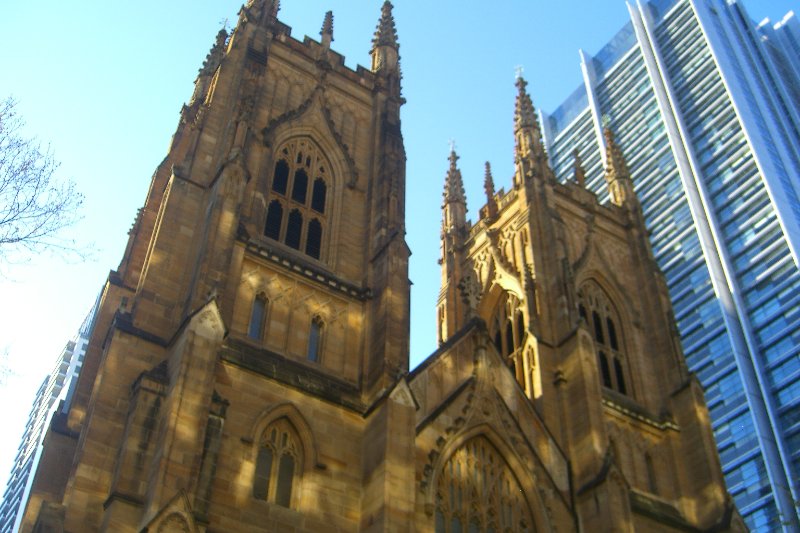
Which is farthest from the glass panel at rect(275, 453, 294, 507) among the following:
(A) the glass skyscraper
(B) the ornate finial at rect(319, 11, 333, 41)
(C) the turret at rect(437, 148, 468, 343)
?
(A) the glass skyscraper

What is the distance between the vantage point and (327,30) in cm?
3556

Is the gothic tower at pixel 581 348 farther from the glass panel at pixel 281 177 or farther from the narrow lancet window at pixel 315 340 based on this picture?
the glass panel at pixel 281 177

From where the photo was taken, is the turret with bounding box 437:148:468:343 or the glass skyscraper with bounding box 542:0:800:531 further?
the glass skyscraper with bounding box 542:0:800:531

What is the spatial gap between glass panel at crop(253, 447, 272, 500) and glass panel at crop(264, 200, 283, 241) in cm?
788

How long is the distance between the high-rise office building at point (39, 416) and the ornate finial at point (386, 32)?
40.5m

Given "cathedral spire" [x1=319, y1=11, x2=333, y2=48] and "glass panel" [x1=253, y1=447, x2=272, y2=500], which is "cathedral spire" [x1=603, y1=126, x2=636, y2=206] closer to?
"cathedral spire" [x1=319, y1=11, x2=333, y2=48]

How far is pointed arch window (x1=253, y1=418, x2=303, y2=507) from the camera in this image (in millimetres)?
19750

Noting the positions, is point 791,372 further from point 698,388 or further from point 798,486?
point 698,388

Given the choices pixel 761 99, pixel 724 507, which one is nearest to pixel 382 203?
pixel 724 507

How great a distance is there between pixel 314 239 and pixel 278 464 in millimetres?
8694

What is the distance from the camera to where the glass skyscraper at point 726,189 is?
63.9 m

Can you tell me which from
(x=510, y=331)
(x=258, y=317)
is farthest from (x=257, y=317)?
(x=510, y=331)

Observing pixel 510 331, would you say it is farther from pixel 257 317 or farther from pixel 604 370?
pixel 257 317

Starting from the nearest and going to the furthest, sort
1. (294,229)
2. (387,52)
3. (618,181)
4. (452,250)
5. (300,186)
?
(294,229) → (300,186) → (387,52) → (452,250) → (618,181)
